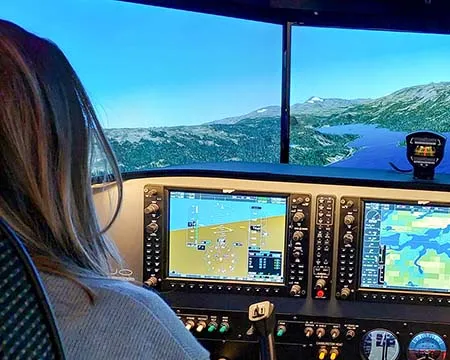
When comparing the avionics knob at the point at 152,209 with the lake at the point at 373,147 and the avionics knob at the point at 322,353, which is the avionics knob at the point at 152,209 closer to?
the avionics knob at the point at 322,353

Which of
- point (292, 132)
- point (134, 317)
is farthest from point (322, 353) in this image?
point (134, 317)

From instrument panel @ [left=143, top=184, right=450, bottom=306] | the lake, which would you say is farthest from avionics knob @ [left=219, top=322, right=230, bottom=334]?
the lake

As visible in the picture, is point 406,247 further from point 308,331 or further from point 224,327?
point 224,327

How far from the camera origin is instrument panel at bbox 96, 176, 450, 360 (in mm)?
1955

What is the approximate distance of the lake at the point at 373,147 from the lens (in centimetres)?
246

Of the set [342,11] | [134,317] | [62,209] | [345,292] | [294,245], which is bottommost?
[345,292]

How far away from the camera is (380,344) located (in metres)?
2.01

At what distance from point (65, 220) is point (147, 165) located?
6.29 ft

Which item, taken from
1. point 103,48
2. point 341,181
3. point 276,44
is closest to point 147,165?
point 103,48

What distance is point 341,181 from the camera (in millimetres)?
1947

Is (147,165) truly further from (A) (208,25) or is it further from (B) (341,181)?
(B) (341,181)

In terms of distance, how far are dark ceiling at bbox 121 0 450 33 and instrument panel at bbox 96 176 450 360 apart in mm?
656

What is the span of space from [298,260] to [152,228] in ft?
1.46

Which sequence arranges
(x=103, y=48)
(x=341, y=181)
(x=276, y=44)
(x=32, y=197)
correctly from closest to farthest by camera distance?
(x=32, y=197) → (x=341, y=181) → (x=276, y=44) → (x=103, y=48)
